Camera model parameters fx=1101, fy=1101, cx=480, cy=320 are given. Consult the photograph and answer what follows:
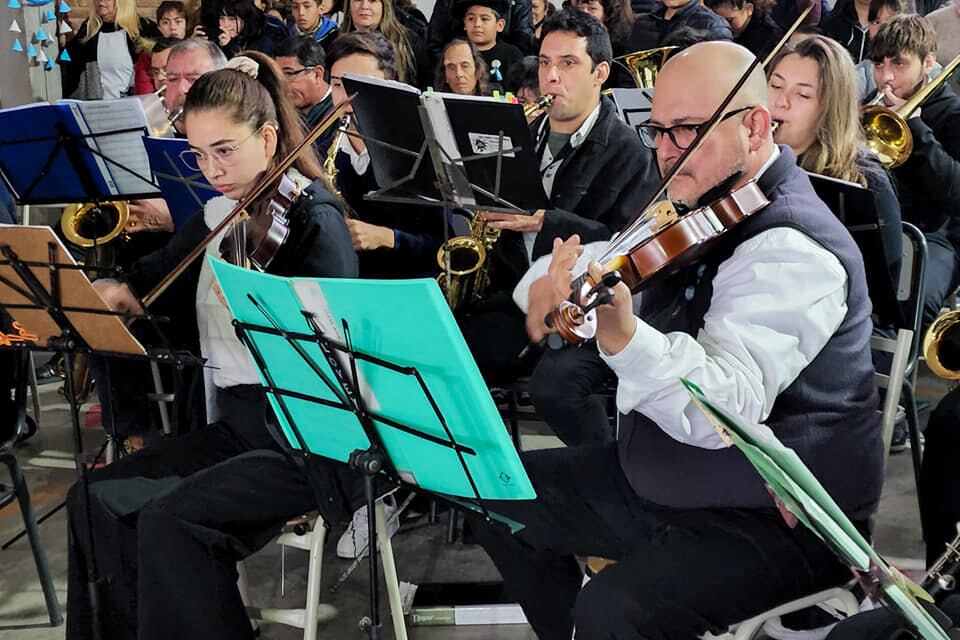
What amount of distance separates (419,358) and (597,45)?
82.5 inches

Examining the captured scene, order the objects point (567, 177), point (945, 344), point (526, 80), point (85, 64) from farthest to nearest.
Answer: point (85, 64)
point (526, 80)
point (567, 177)
point (945, 344)

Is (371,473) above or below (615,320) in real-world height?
below

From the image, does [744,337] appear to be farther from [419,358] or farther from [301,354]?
[301,354]

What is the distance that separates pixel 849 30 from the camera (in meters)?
4.91

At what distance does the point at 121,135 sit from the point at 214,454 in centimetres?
107

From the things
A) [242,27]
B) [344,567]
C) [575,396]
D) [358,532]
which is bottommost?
[344,567]

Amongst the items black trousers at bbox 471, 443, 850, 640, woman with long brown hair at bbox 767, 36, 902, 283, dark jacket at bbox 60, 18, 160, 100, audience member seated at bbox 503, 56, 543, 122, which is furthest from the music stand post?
dark jacket at bbox 60, 18, 160, 100

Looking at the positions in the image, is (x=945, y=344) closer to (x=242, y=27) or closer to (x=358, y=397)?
(x=358, y=397)

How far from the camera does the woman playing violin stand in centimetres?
203

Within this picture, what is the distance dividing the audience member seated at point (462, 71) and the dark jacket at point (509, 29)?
72 centimetres

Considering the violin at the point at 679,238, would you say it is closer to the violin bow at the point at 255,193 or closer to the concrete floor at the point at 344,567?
the violin bow at the point at 255,193

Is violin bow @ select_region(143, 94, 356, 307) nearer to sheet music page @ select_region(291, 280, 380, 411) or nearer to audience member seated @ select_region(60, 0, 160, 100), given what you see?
sheet music page @ select_region(291, 280, 380, 411)

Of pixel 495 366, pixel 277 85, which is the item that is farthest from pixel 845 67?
pixel 277 85

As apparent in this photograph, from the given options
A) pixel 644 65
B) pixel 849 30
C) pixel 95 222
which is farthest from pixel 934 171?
pixel 95 222
